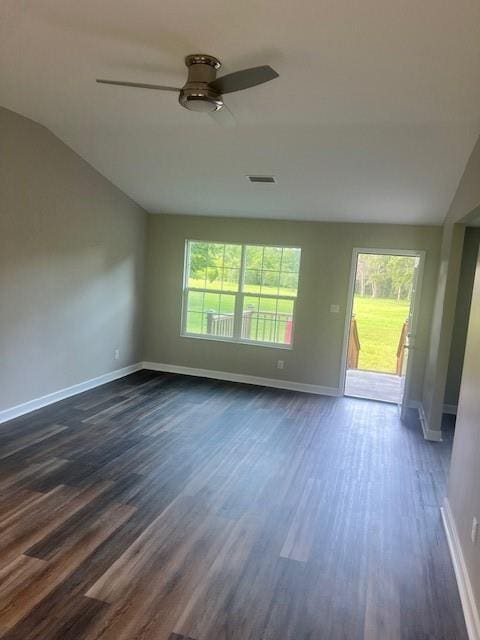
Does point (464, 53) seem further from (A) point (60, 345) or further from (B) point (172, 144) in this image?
(A) point (60, 345)

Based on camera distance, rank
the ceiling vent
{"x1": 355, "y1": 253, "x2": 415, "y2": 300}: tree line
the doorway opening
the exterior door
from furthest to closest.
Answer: {"x1": 355, "y1": 253, "x2": 415, "y2": 300}: tree line < the doorway opening < the exterior door < the ceiling vent

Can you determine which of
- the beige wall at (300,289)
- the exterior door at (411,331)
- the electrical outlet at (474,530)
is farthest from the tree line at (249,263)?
the electrical outlet at (474,530)

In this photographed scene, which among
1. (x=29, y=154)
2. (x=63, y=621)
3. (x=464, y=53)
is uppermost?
(x=464, y=53)

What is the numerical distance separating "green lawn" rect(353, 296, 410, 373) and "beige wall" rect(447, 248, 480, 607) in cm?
553

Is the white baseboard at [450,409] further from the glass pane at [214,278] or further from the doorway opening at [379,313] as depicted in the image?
the glass pane at [214,278]

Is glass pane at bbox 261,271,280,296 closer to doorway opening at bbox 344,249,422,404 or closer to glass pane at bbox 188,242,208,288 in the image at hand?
glass pane at bbox 188,242,208,288

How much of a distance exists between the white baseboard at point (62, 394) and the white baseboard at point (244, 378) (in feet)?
1.34

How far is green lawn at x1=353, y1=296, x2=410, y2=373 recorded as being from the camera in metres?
8.51

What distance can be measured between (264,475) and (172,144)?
319 cm

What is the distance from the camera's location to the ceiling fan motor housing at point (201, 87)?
7.77ft

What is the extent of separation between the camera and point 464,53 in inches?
92.1

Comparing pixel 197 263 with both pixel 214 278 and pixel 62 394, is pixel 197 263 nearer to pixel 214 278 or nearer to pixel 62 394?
pixel 214 278

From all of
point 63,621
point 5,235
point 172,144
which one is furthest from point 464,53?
point 5,235

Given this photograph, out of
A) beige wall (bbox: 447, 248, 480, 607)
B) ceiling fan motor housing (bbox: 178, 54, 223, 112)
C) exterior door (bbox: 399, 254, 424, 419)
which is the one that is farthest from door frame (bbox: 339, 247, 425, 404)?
ceiling fan motor housing (bbox: 178, 54, 223, 112)
